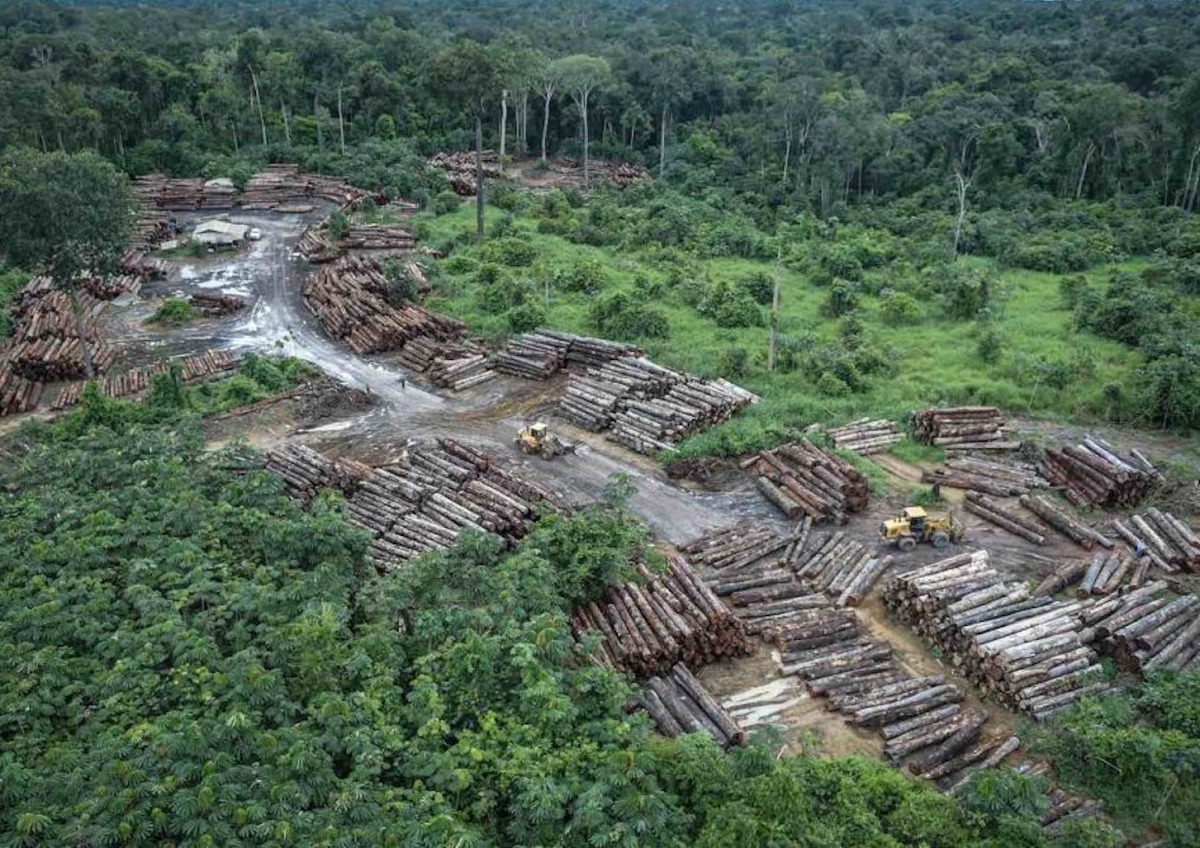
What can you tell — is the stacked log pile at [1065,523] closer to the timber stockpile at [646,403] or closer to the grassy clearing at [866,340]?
the grassy clearing at [866,340]

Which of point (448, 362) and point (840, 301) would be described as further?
point (840, 301)

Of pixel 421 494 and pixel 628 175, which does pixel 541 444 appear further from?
pixel 628 175

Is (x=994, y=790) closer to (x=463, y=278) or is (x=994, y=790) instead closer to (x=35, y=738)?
(x=35, y=738)

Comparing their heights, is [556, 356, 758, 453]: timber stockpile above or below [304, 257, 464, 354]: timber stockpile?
above

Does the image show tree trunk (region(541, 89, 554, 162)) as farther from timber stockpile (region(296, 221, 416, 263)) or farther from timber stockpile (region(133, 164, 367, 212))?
timber stockpile (region(296, 221, 416, 263))

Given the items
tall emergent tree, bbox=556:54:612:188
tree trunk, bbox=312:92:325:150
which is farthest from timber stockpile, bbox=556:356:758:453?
tree trunk, bbox=312:92:325:150

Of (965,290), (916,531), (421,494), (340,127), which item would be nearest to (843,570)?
(916,531)

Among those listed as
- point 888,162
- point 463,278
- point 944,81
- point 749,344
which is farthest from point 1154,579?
point 944,81
